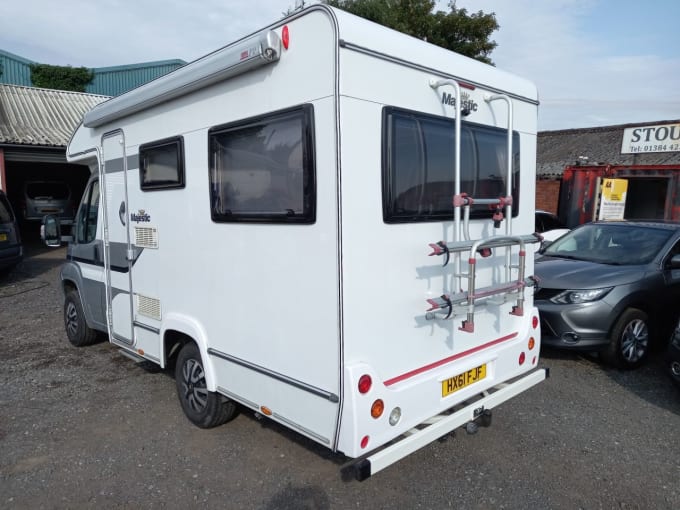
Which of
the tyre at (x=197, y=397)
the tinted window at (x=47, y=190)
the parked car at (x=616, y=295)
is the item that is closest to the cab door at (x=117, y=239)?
the tyre at (x=197, y=397)

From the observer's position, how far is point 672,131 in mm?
16906

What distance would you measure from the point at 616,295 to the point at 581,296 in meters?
0.34

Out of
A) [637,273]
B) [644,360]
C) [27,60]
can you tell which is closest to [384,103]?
[637,273]

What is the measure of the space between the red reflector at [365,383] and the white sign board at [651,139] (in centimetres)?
A: 1851

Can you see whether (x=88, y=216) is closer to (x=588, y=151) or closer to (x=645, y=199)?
(x=645, y=199)

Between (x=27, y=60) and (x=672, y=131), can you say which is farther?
(x=27, y=60)

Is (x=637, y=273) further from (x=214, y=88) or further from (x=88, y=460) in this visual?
(x=88, y=460)

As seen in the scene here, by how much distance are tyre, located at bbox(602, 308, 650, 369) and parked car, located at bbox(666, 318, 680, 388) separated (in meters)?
0.62

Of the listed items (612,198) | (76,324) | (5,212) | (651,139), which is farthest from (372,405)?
(651,139)

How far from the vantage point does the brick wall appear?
17572 millimetres

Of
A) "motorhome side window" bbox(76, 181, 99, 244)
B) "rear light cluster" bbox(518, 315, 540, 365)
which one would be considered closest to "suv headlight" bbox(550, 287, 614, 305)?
"rear light cluster" bbox(518, 315, 540, 365)

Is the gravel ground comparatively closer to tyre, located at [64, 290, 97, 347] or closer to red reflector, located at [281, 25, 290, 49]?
tyre, located at [64, 290, 97, 347]

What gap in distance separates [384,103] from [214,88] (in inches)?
48.8

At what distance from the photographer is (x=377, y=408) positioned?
8.89 feet
